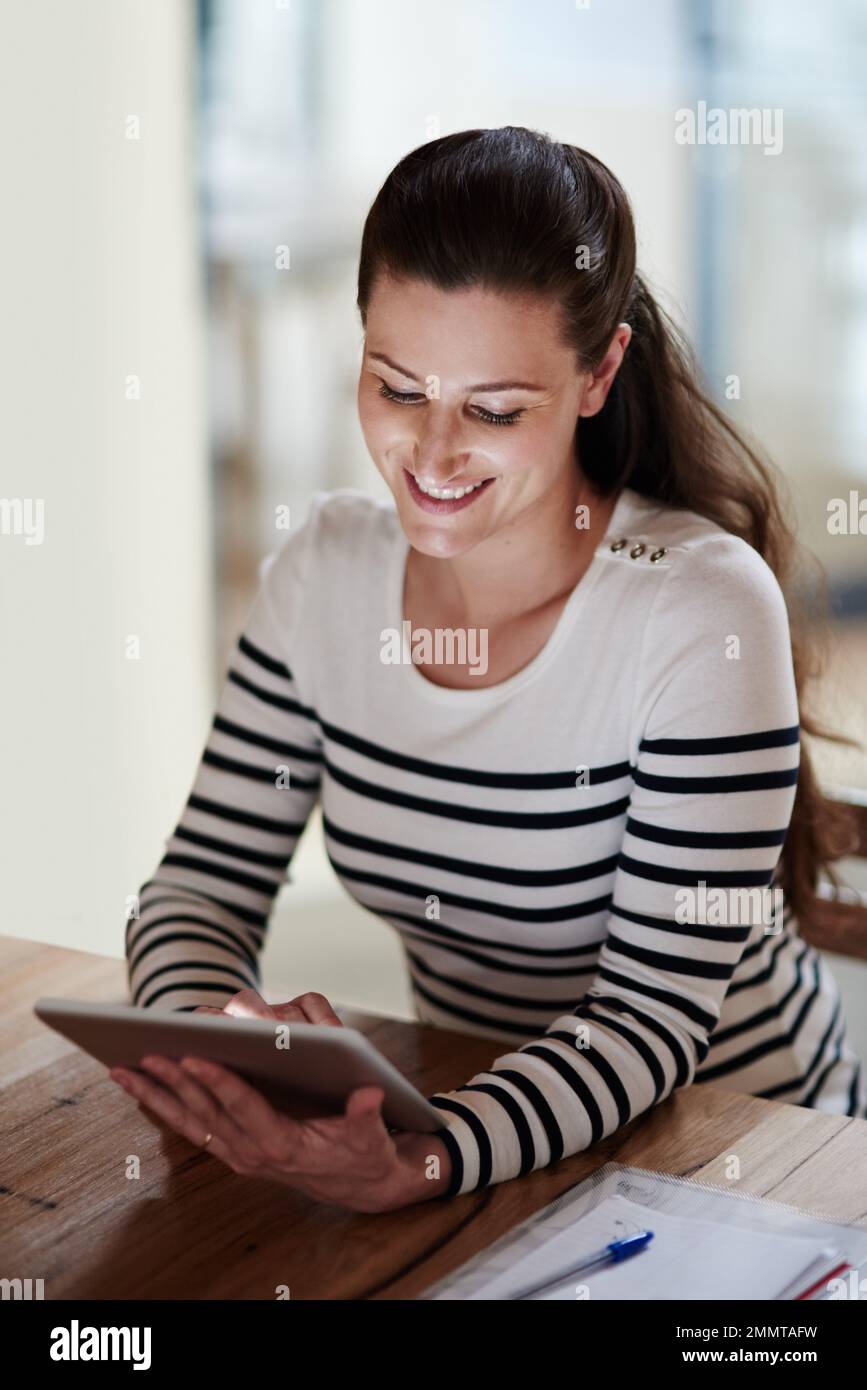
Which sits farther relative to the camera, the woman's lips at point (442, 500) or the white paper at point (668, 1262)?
the woman's lips at point (442, 500)

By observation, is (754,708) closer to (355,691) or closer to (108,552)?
(355,691)

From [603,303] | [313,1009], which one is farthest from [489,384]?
[313,1009]

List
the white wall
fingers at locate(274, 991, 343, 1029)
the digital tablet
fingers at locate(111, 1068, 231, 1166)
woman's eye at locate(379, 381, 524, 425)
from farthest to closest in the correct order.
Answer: the white wall
woman's eye at locate(379, 381, 524, 425)
fingers at locate(274, 991, 343, 1029)
fingers at locate(111, 1068, 231, 1166)
the digital tablet

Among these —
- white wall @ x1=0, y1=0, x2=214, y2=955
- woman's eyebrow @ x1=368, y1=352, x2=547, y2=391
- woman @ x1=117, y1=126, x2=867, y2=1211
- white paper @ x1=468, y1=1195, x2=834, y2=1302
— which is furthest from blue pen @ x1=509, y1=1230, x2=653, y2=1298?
white wall @ x1=0, y1=0, x2=214, y2=955

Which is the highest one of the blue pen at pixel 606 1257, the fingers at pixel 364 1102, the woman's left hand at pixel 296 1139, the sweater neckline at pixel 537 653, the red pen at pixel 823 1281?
the sweater neckline at pixel 537 653

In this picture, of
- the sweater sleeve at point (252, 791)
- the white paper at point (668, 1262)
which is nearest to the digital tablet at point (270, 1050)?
the white paper at point (668, 1262)

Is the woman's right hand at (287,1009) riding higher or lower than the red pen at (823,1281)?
higher

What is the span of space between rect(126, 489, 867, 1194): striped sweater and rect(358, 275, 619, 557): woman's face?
0.43 feet

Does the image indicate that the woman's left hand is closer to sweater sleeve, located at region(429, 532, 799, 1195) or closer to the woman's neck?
sweater sleeve, located at region(429, 532, 799, 1195)

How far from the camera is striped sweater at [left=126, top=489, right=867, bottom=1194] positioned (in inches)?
45.4

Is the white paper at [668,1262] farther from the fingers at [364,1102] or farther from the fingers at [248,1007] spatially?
the fingers at [248,1007]

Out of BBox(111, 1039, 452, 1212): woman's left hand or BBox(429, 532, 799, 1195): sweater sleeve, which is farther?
BBox(429, 532, 799, 1195): sweater sleeve

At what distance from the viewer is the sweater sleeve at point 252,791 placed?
4.53 feet

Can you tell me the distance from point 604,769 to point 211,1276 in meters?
0.53
